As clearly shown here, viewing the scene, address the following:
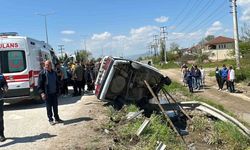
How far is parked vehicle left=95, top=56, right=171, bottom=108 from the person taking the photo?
1286cm

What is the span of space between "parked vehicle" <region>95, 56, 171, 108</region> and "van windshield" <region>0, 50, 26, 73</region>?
3.16 meters

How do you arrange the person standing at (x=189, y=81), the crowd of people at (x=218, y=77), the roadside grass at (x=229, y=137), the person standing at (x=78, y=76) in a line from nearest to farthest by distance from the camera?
the roadside grass at (x=229, y=137) → the person standing at (x=78, y=76) → the crowd of people at (x=218, y=77) → the person standing at (x=189, y=81)

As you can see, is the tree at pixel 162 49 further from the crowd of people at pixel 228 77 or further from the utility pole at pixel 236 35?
the crowd of people at pixel 228 77

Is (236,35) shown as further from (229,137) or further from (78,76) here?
(229,137)

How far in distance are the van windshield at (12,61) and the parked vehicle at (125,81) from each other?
316 cm

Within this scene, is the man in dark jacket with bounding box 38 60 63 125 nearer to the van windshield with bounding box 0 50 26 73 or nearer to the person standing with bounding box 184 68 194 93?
the van windshield with bounding box 0 50 26 73

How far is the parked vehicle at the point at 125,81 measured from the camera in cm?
1286

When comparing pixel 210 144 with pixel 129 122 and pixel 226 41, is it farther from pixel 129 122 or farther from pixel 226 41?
pixel 226 41

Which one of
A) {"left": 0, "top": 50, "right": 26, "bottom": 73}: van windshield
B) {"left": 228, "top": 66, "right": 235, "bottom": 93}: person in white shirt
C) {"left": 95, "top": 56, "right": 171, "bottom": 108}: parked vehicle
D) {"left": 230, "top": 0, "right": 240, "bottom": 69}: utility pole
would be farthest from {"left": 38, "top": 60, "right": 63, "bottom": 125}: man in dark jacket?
{"left": 230, "top": 0, "right": 240, "bottom": 69}: utility pole

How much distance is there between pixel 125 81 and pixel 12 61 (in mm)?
4424

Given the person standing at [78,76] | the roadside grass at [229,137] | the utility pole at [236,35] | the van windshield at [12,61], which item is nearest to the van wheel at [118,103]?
the roadside grass at [229,137]

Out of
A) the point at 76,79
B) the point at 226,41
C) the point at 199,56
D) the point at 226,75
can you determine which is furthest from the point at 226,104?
the point at 226,41

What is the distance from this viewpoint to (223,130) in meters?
10.6

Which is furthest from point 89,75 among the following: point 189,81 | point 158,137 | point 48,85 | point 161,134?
point 158,137
